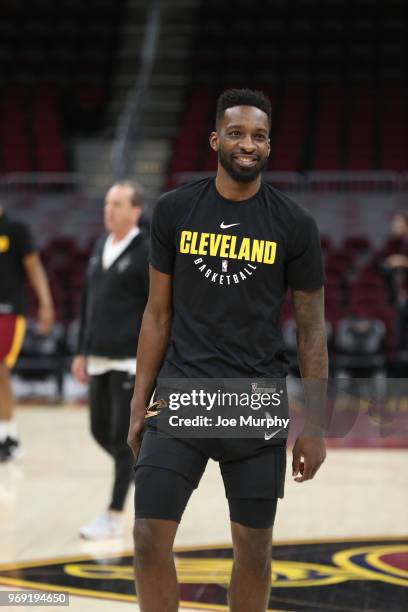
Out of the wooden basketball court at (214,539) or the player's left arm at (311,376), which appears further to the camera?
the wooden basketball court at (214,539)

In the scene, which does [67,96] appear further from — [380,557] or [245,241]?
Answer: [245,241]

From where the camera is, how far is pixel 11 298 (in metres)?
7.34

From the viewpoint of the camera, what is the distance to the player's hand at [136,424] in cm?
302

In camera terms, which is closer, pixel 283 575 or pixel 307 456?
pixel 307 456

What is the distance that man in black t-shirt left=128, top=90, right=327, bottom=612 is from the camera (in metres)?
2.91

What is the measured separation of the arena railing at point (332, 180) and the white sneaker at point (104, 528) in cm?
992

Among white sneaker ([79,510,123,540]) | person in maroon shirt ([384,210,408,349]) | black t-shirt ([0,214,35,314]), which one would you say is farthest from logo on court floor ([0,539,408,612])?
person in maroon shirt ([384,210,408,349])

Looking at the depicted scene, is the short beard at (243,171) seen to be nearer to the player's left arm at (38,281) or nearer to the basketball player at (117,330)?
the basketball player at (117,330)

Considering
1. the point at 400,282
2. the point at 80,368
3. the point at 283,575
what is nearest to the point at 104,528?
the point at 80,368

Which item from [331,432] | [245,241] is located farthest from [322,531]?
[245,241]

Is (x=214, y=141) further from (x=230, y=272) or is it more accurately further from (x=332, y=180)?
→ (x=332, y=180)

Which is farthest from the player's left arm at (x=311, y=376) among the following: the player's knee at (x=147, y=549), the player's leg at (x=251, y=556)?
the player's knee at (x=147, y=549)

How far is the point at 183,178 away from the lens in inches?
586

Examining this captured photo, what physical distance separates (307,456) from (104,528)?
2.37 metres
